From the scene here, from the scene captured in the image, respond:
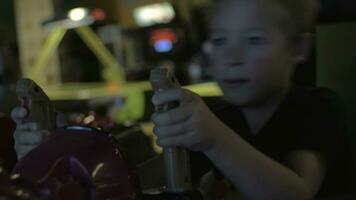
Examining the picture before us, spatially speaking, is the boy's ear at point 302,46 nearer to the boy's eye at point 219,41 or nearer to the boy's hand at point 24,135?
the boy's eye at point 219,41

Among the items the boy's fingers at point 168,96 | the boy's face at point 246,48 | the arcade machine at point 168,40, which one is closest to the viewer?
the boy's fingers at point 168,96

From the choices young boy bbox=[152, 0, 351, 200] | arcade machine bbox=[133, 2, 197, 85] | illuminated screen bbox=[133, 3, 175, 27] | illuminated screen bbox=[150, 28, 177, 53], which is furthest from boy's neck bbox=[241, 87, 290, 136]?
illuminated screen bbox=[133, 3, 175, 27]

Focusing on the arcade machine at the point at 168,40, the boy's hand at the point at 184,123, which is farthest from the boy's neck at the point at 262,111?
the arcade machine at the point at 168,40

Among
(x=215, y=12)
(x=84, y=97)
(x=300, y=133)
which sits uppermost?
(x=215, y=12)

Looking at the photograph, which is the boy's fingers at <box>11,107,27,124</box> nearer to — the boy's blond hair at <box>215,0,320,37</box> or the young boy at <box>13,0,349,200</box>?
the young boy at <box>13,0,349,200</box>

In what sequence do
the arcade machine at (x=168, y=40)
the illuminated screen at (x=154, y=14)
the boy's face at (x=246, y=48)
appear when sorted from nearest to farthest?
the boy's face at (x=246, y=48) → the arcade machine at (x=168, y=40) → the illuminated screen at (x=154, y=14)

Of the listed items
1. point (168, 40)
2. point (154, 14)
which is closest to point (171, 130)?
point (168, 40)

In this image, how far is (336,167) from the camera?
0.53 metres

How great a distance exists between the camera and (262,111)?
0.51 meters

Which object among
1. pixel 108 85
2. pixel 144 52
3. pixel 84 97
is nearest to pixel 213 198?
pixel 84 97

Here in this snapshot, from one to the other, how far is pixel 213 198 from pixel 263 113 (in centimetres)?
11

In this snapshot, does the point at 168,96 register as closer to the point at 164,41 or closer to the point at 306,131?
the point at 306,131

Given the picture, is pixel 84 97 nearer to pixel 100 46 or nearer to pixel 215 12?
pixel 100 46

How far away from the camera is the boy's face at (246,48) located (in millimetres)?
469
